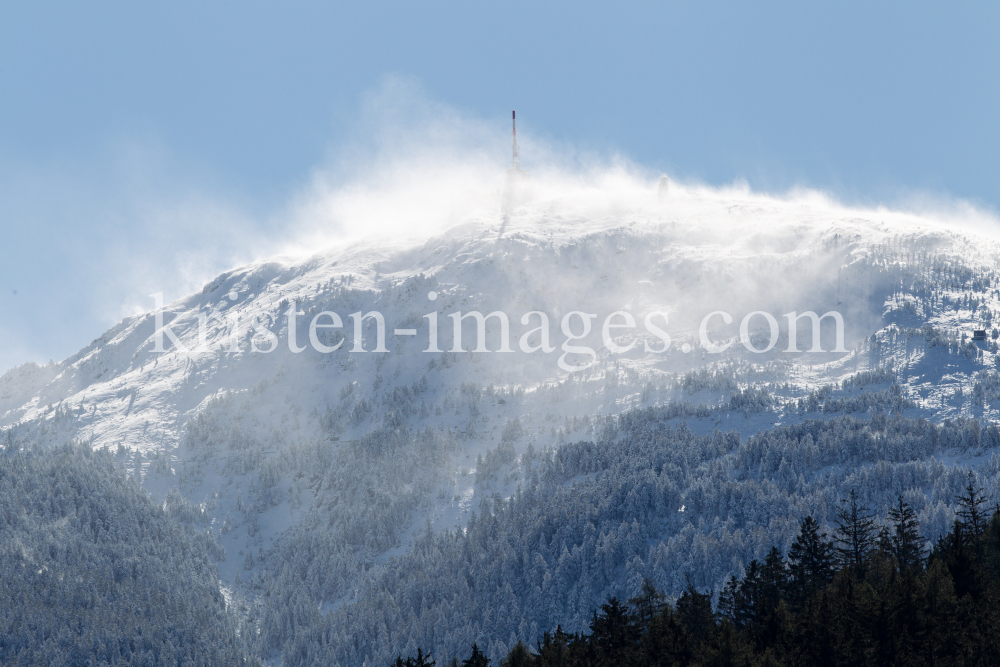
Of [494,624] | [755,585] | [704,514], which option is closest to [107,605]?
[494,624]

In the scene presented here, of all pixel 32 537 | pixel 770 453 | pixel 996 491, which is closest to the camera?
pixel 996 491

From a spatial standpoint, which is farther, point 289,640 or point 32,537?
point 32,537

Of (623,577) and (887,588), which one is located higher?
(887,588)

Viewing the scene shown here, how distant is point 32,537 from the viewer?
198250mm

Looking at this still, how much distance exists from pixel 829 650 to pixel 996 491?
105m

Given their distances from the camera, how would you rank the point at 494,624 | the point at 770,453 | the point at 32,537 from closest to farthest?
1. the point at 494,624
2. the point at 770,453
3. the point at 32,537

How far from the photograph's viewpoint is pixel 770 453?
172875 mm

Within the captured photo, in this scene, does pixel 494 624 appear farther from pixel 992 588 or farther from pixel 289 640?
pixel 992 588

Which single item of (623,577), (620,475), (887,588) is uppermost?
(887,588)

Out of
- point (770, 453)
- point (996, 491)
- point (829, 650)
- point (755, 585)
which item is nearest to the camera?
point (829, 650)

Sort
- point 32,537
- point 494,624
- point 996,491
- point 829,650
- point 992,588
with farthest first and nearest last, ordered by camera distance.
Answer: point 32,537
point 494,624
point 996,491
point 992,588
point 829,650

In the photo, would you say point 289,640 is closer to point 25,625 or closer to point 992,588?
point 25,625

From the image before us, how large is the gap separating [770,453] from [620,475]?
2771 cm

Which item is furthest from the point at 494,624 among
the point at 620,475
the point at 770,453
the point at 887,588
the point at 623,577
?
the point at 887,588
